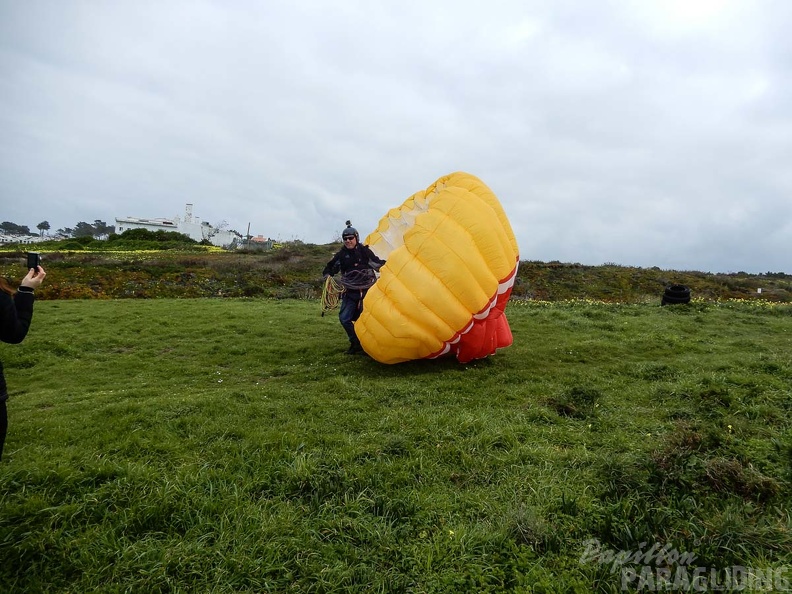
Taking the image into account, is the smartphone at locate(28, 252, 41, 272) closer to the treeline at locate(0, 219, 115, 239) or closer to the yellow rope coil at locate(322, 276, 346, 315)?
the yellow rope coil at locate(322, 276, 346, 315)

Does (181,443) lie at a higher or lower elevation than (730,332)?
lower

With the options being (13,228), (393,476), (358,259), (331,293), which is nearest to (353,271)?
(358,259)

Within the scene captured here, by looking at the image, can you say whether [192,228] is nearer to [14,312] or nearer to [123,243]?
[123,243]

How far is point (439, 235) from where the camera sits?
23.5 ft

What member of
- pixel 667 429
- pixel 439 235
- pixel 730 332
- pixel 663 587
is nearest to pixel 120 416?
Answer: pixel 439 235

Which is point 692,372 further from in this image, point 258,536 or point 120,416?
point 120,416

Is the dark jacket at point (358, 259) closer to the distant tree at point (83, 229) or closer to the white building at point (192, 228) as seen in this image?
the white building at point (192, 228)

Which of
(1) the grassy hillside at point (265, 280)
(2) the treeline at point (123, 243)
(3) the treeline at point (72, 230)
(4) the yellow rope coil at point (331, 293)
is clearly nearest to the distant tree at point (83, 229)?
(3) the treeline at point (72, 230)

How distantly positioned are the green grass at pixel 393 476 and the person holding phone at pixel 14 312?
3.62 feet

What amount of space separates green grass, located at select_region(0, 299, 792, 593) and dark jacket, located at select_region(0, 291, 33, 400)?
4.51 feet

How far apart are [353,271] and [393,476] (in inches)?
217

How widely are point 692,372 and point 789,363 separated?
1585mm

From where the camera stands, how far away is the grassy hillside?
21984 millimetres

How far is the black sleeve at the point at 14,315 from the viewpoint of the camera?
3094 millimetres
